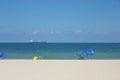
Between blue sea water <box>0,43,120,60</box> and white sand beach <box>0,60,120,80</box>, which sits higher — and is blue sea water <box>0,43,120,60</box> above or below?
above

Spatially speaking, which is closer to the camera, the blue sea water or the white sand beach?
the white sand beach

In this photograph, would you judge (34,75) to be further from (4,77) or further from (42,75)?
(4,77)

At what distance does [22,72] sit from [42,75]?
361mm

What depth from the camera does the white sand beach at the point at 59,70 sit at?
15.4 feet

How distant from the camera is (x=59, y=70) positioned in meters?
4.78

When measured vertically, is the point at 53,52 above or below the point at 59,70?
above

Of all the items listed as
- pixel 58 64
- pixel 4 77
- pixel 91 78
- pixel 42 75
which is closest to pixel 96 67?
pixel 91 78

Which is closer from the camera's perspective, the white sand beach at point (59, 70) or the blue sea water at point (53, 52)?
the white sand beach at point (59, 70)

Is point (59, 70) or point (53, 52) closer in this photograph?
point (59, 70)

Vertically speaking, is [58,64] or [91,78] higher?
[58,64]

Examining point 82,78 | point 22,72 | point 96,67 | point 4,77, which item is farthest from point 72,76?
point 4,77

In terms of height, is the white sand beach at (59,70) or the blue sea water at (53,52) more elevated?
the blue sea water at (53,52)

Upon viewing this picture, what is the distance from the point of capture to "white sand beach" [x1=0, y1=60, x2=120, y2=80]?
15.4 feet

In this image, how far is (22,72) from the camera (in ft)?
15.6
